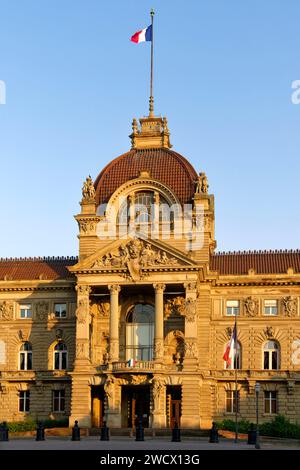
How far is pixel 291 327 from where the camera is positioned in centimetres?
8100

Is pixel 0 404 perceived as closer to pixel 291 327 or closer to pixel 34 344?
pixel 34 344

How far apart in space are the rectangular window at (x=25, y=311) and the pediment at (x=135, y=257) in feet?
27.5

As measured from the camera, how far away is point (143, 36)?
85500 mm

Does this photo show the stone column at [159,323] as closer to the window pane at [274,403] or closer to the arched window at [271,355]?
the arched window at [271,355]

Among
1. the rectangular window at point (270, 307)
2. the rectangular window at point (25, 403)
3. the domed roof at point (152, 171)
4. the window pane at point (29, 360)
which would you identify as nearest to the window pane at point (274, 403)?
the rectangular window at point (270, 307)

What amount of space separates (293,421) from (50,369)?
799 inches

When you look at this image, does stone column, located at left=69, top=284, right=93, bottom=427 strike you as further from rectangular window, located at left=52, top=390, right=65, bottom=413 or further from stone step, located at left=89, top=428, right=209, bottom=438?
rectangular window, located at left=52, top=390, right=65, bottom=413

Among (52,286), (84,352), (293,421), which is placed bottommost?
Answer: (293,421)

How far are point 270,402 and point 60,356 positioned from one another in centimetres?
1777

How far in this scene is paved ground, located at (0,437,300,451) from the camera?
5325 cm

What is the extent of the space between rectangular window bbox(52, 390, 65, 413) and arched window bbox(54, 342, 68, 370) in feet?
6.77
